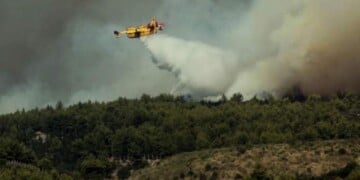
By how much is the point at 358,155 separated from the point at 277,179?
3836cm

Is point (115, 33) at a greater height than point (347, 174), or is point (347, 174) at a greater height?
point (115, 33)

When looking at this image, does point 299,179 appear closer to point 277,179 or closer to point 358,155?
point 277,179

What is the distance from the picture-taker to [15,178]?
611 feet

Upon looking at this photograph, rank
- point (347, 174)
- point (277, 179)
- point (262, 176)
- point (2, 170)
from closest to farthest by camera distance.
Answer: point (347, 174), point (277, 179), point (262, 176), point (2, 170)

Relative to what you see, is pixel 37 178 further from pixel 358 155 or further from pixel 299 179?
pixel 358 155

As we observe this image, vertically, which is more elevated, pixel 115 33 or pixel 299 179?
pixel 115 33

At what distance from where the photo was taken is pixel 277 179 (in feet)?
552

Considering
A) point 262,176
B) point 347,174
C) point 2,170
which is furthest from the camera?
point 2,170

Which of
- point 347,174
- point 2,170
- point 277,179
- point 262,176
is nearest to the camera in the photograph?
point 347,174

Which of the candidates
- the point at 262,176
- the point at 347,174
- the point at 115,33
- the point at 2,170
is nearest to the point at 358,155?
the point at 262,176

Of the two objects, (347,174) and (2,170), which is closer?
(347,174)

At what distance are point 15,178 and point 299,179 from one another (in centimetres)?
5998

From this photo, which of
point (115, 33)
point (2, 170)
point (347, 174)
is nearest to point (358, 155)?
point (347, 174)

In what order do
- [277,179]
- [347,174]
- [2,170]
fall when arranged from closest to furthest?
1. [347,174]
2. [277,179]
3. [2,170]
